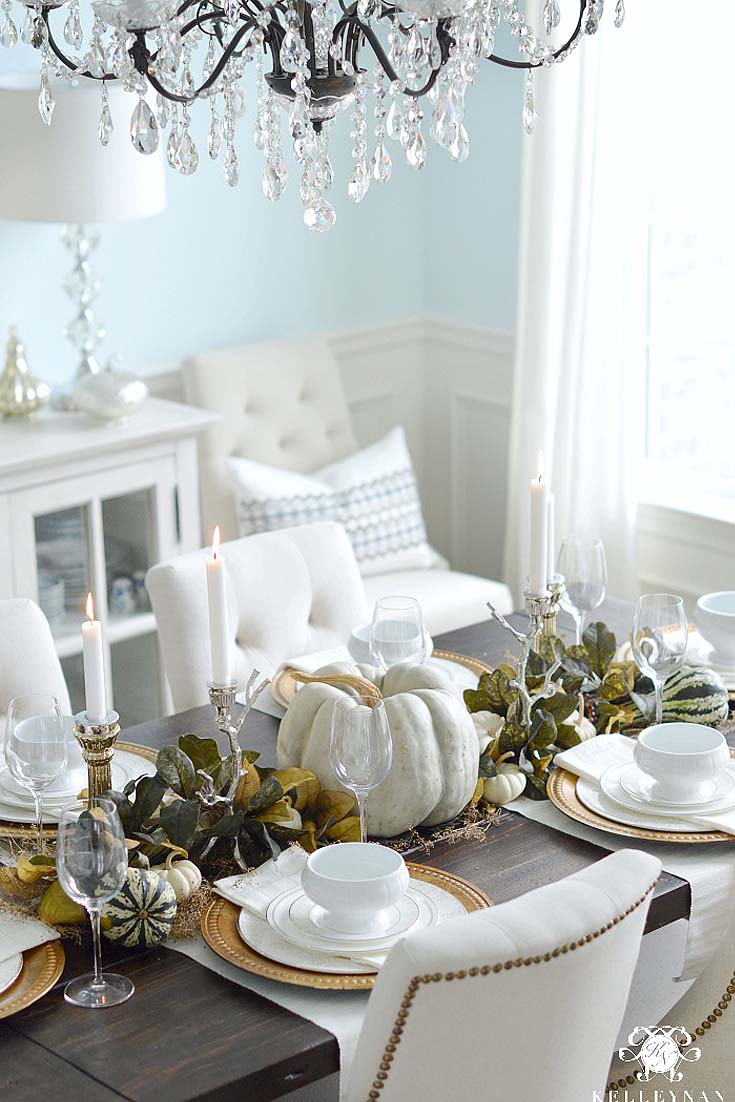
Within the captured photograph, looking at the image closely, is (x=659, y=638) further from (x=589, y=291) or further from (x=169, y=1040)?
(x=589, y=291)

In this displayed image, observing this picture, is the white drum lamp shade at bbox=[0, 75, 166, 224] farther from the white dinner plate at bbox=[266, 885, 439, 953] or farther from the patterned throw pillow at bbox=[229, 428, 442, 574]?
the white dinner plate at bbox=[266, 885, 439, 953]

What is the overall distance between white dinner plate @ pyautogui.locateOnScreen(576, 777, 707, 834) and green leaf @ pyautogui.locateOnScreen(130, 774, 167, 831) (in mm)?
550

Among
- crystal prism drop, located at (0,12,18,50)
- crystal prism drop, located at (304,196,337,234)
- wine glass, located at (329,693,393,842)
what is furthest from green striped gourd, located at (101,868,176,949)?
crystal prism drop, located at (0,12,18,50)

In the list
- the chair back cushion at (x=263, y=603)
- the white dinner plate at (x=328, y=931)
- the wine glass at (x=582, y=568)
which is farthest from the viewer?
the chair back cushion at (x=263, y=603)

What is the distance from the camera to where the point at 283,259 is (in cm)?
401

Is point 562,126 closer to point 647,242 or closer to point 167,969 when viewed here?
point 647,242

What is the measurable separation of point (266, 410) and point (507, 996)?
2603 millimetres

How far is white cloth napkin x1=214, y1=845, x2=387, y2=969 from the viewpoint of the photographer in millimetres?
1686

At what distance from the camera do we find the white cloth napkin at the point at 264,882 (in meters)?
1.69

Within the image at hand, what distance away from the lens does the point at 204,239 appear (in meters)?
3.84

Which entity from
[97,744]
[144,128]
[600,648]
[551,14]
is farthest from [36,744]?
[551,14]

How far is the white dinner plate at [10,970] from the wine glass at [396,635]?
0.74 m

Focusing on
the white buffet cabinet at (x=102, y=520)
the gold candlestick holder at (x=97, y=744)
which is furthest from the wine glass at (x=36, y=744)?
the white buffet cabinet at (x=102, y=520)

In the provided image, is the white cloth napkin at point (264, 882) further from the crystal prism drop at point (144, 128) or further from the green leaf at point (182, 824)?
the crystal prism drop at point (144, 128)
